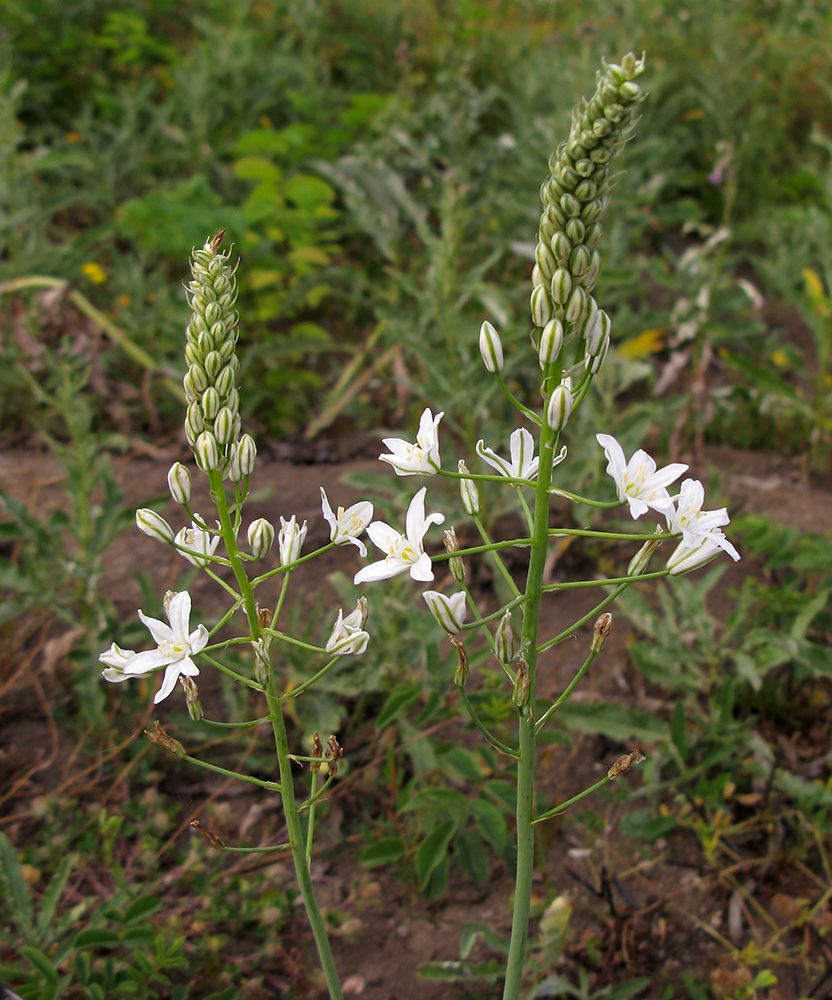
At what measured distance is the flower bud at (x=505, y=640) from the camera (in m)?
1.43

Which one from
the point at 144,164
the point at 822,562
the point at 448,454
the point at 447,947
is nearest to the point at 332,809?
the point at 447,947

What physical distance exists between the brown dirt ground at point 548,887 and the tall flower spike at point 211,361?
1.59 m

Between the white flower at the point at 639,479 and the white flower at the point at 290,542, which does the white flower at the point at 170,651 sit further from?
the white flower at the point at 639,479

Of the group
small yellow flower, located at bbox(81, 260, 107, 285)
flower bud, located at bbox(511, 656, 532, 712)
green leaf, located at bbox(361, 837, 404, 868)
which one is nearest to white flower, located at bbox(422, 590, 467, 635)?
flower bud, located at bbox(511, 656, 532, 712)

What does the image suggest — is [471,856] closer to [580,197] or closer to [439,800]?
[439,800]

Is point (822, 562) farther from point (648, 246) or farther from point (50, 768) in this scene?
point (648, 246)

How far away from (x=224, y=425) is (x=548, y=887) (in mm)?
1826

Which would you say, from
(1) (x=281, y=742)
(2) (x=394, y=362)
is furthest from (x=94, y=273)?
(1) (x=281, y=742)

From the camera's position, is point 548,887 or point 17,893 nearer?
point 17,893

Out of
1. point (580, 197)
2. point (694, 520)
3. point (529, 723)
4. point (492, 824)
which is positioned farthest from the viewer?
point (492, 824)

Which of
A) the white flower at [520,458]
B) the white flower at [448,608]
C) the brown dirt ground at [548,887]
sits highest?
the white flower at [520,458]

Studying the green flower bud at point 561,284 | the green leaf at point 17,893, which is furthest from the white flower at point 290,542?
the green leaf at point 17,893

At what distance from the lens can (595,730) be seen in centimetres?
273

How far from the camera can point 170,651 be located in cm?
153
